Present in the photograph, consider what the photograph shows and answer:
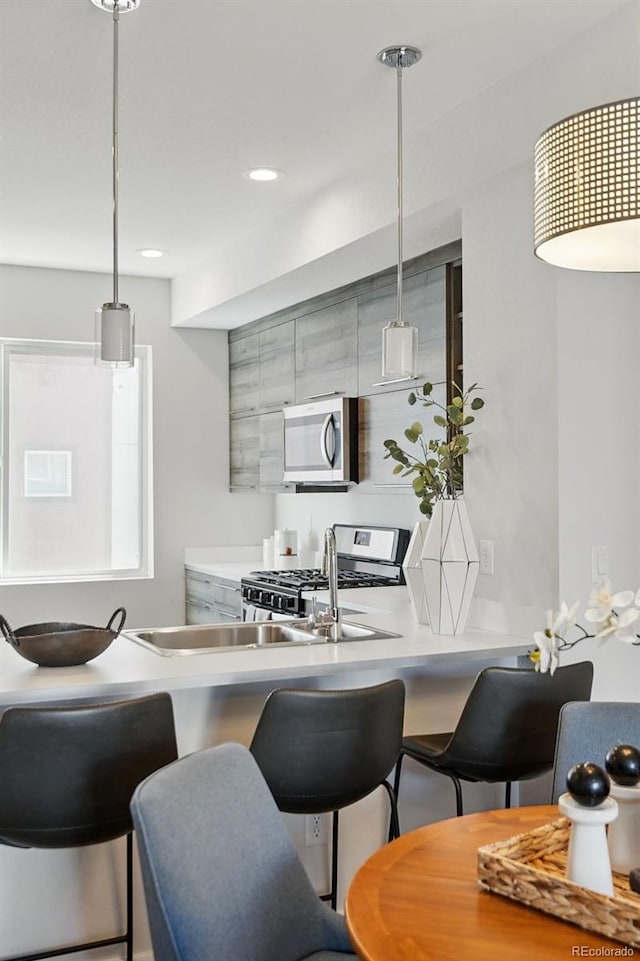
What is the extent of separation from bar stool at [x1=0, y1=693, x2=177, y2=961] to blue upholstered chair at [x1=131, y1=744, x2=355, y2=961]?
0.52 meters

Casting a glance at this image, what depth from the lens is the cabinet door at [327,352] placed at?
4.76m

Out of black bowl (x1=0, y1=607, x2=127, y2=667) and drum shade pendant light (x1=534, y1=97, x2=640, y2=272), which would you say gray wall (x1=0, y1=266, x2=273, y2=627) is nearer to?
black bowl (x1=0, y1=607, x2=127, y2=667)

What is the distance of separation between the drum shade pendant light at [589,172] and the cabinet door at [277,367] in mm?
3796

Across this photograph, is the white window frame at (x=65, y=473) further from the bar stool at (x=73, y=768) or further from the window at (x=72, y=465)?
the bar stool at (x=73, y=768)

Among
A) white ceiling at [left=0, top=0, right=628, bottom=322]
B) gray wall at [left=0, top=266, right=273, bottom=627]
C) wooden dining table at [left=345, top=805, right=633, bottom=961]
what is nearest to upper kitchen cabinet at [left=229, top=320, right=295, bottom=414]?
gray wall at [left=0, top=266, right=273, bottom=627]

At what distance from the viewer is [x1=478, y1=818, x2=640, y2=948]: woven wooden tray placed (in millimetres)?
1335

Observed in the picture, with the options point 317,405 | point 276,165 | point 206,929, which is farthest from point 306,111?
point 206,929

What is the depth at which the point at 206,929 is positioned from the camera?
58.1 inches

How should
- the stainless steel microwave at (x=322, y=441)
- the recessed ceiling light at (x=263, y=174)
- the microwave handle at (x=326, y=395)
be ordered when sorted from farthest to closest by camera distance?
the microwave handle at (x=326, y=395) → the stainless steel microwave at (x=322, y=441) → the recessed ceiling light at (x=263, y=174)

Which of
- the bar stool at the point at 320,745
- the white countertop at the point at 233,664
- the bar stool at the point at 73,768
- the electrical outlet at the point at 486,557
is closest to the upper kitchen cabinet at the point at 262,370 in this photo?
the electrical outlet at the point at 486,557

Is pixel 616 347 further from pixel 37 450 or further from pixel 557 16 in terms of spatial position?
pixel 37 450

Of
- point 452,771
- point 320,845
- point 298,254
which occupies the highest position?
point 298,254

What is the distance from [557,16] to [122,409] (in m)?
4.02

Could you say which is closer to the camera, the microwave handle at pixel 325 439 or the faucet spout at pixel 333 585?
the faucet spout at pixel 333 585
